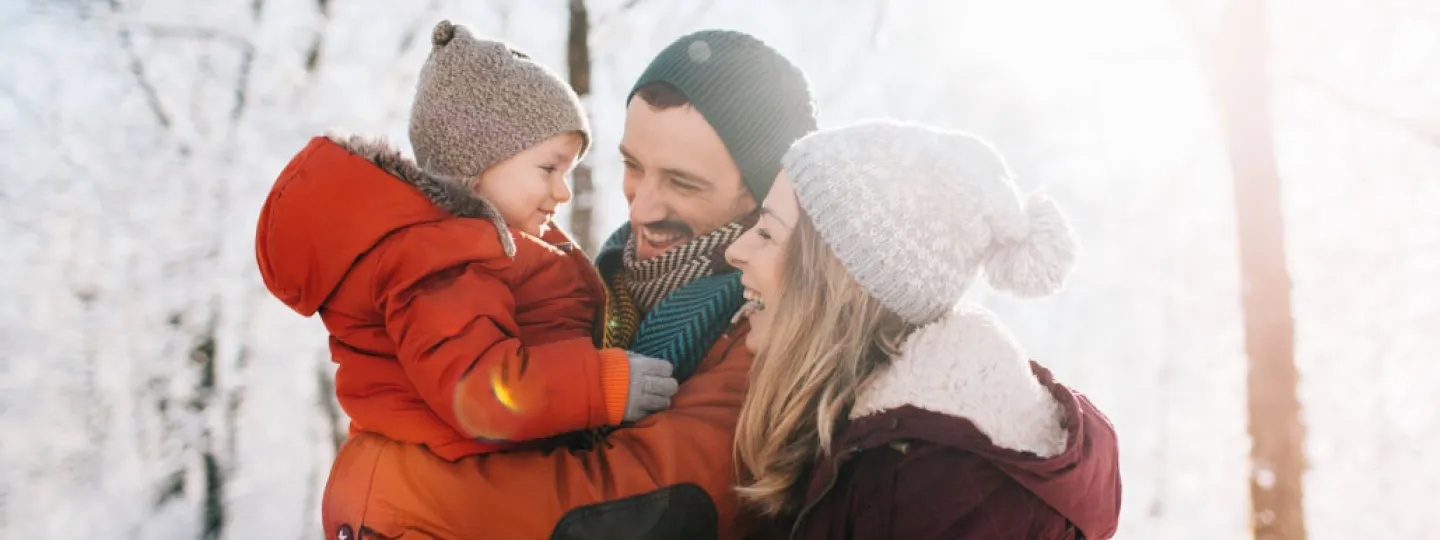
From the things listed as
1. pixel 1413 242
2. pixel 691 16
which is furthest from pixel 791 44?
pixel 1413 242

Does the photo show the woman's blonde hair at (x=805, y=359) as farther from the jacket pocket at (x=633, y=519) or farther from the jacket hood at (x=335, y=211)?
the jacket hood at (x=335, y=211)

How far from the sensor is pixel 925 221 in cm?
149

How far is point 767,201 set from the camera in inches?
66.7

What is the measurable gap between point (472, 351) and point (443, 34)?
892 millimetres

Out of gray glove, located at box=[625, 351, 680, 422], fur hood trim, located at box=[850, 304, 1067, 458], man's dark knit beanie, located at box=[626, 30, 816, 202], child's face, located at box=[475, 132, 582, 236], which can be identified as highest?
man's dark knit beanie, located at box=[626, 30, 816, 202]

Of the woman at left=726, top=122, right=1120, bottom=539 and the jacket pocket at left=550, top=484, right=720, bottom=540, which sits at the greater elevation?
the woman at left=726, top=122, right=1120, bottom=539

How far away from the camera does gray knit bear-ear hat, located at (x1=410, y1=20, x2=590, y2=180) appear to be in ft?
6.20

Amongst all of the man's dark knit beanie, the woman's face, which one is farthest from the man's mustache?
the woman's face

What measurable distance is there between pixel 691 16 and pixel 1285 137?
4.60 metres

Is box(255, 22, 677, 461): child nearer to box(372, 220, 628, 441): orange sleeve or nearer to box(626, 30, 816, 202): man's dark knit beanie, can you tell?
box(372, 220, 628, 441): orange sleeve

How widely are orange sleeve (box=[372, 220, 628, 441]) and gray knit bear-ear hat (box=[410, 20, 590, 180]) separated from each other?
0.32 meters

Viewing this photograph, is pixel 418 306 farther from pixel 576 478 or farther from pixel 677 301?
pixel 677 301

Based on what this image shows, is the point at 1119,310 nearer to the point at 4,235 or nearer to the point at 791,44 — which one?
the point at 791,44

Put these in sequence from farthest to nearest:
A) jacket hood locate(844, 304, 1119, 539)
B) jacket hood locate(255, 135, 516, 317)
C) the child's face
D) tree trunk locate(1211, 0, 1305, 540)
Answer: tree trunk locate(1211, 0, 1305, 540) < the child's face < jacket hood locate(255, 135, 516, 317) < jacket hood locate(844, 304, 1119, 539)
